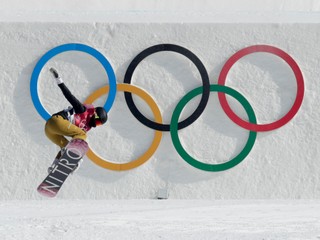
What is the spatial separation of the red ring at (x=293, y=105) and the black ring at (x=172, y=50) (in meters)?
0.20

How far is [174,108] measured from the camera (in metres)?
10.6

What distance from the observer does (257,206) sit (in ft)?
32.2

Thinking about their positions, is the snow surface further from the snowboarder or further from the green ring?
the snowboarder

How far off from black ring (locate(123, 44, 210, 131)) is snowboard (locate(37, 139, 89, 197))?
5.47ft

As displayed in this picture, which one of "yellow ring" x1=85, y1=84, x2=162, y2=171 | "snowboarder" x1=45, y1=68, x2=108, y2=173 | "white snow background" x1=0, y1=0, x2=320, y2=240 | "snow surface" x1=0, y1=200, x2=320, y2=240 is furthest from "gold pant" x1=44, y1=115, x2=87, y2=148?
"white snow background" x1=0, y1=0, x2=320, y2=240

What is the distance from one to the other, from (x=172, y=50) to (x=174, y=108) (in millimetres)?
731

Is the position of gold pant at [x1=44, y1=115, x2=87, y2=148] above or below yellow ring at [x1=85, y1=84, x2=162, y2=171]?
above

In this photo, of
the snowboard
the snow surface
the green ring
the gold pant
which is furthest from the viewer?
the green ring

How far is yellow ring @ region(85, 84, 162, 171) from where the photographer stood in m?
10.5

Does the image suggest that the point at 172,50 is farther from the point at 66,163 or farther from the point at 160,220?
the point at 160,220

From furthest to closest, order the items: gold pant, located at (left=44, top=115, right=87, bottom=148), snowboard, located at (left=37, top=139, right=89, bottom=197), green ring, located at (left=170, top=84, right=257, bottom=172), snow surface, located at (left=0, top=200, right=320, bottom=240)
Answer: green ring, located at (left=170, top=84, right=257, bottom=172) < snowboard, located at (left=37, top=139, right=89, bottom=197) < gold pant, located at (left=44, top=115, right=87, bottom=148) < snow surface, located at (left=0, top=200, right=320, bottom=240)

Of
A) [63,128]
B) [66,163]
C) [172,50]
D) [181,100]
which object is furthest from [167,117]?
[63,128]

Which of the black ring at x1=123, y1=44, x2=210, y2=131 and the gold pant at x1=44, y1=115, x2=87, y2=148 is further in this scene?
the black ring at x1=123, y1=44, x2=210, y2=131

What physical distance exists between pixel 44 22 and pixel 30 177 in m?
1.99
